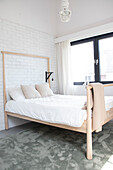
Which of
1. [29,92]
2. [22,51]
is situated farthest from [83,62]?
[29,92]

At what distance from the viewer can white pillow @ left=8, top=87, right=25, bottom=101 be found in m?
2.89

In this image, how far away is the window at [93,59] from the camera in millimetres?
3467

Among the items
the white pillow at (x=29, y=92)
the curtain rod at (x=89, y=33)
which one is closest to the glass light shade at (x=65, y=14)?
the curtain rod at (x=89, y=33)

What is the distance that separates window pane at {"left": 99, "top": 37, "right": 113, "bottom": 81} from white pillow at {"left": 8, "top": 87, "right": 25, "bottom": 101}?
1987mm

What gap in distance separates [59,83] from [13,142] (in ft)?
7.53

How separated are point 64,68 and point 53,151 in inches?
101

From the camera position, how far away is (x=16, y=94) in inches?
116

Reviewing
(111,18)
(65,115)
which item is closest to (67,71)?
(111,18)

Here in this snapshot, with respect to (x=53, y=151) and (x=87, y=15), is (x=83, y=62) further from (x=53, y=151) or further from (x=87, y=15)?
(x=53, y=151)

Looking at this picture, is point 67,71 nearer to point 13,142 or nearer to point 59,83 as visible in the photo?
point 59,83

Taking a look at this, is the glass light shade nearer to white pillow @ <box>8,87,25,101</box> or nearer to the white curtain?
white pillow @ <box>8,87,25,101</box>

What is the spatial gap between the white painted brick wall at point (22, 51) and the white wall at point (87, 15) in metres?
0.58

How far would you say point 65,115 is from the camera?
1869mm

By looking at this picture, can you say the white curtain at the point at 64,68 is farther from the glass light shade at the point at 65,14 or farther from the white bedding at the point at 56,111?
the glass light shade at the point at 65,14
